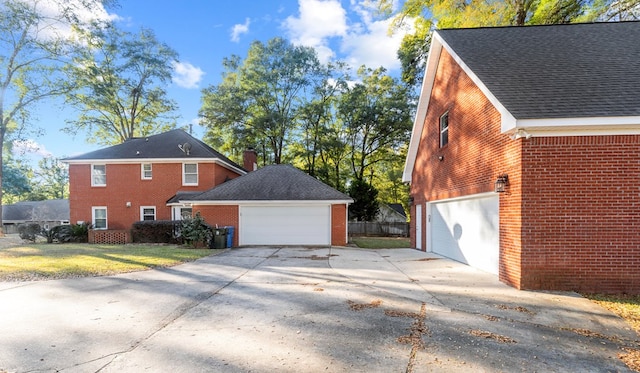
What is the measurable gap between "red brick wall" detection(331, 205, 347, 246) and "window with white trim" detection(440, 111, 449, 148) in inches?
236

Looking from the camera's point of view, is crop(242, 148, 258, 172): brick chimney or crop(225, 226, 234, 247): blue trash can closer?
crop(225, 226, 234, 247): blue trash can

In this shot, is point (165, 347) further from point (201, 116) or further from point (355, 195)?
point (201, 116)

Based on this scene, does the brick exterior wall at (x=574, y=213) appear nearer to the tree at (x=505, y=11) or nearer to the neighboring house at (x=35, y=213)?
the tree at (x=505, y=11)

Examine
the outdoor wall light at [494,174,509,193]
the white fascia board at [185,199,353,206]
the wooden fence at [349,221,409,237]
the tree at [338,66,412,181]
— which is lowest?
the wooden fence at [349,221,409,237]

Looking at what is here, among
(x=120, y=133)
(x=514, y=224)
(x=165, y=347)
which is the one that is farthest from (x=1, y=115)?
Result: (x=514, y=224)

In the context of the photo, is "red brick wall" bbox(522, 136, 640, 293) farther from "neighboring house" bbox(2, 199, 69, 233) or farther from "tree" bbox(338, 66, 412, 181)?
"neighboring house" bbox(2, 199, 69, 233)

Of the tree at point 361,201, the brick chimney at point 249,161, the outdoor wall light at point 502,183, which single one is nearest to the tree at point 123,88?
the brick chimney at point 249,161

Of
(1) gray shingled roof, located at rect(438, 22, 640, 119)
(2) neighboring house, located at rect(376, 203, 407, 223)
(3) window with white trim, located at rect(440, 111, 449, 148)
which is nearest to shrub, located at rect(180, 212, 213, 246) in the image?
(3) window with white trim, located at rect(440, 111, 449, 148)

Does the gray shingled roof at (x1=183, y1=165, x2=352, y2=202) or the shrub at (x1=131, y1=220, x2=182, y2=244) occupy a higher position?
the gray shingled roof at (x1=183, y1=165, x2=352, y2=202)

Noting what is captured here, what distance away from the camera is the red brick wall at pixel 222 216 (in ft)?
49.7

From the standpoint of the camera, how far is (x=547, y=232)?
602cm

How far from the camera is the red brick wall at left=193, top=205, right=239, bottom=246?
15.1 metres

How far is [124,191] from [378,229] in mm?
18095

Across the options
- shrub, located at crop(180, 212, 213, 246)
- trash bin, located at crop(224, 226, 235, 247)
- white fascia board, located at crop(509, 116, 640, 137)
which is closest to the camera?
white fascia board, located at crop(509, 116, 640, 137)
